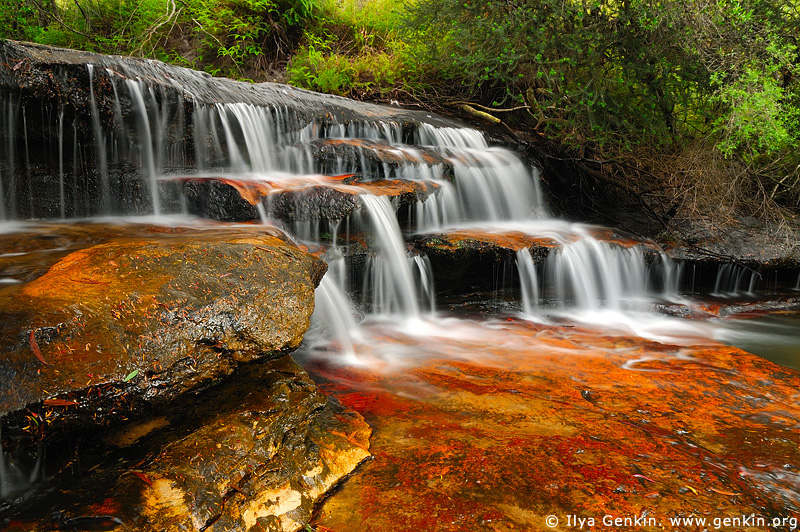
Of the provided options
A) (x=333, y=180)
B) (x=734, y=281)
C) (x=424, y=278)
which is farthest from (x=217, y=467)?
(x=734, y=281)

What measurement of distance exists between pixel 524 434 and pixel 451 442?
42cm

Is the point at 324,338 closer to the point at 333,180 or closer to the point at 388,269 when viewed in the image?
the point at 388,269

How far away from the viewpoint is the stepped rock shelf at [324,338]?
2.12 meters

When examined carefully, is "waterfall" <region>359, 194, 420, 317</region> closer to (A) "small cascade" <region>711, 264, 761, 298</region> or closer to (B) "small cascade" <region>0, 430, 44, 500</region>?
(B) "small cascade" <region>0, 430, 44, 500</region>

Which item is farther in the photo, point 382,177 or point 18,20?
point 18,20

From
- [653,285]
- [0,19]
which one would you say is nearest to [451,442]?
[653,285]

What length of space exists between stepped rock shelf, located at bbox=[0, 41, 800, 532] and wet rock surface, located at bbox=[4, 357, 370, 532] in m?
0.01

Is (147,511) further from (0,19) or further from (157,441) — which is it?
(0,19)

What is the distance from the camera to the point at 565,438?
9.07 ft

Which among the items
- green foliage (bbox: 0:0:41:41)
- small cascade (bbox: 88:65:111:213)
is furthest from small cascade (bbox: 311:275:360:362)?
green foliage (bbox: 0:0:41:41)

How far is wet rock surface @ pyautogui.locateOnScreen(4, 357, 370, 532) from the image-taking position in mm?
1901

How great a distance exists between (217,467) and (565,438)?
1751 millimetres

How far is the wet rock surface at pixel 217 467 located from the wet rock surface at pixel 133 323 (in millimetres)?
157

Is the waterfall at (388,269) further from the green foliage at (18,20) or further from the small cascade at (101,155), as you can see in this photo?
the green foliage at (18,20)
